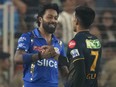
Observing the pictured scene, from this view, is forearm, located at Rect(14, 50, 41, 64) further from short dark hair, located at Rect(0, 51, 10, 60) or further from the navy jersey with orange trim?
short dark hair, located at Rect(0, 51, 10, 60)

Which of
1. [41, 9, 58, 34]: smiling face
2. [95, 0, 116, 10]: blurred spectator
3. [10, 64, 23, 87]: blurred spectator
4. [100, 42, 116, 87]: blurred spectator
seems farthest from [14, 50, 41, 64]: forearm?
[95, 0, 116, 10]: blurred spectator

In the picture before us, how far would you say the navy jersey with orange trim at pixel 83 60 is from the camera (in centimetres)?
779

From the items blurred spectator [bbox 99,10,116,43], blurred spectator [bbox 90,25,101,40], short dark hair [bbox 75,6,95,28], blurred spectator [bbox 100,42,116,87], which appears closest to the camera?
short dark hair [bbox 75,6,95,28]

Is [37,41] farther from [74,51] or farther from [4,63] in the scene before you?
[4,63]

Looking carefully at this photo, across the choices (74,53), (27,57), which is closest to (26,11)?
Result: (27,57)

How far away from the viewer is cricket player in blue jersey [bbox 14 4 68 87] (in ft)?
27.8

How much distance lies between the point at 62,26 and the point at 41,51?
4293mm

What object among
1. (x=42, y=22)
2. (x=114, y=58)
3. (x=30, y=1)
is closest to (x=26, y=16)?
(x=30, y=1)

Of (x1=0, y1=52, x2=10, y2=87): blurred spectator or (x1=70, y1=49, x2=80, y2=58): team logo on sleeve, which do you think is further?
(x1=0, y1=52, x2=10, y2=87): blurred spectator

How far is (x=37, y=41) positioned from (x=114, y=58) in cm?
400

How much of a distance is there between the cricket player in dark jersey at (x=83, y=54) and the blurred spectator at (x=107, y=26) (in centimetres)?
504

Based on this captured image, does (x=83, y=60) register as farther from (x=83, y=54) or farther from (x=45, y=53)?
(x=45, y=53)

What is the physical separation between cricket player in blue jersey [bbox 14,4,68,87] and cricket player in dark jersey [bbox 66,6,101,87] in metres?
0.55

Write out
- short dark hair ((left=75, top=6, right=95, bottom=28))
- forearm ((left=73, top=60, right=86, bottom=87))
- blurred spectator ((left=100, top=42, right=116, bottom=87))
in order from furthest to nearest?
blurred spectator ((left=100, top=42, right=116, bottom=87)), short dark hair ((left=75, top=6, right=95, bottom=28)), forearm ((left=73, top=60, right=86, bottom=87))
